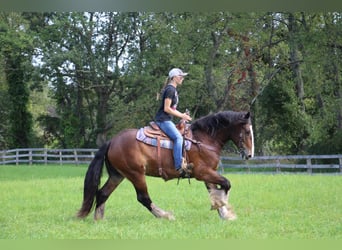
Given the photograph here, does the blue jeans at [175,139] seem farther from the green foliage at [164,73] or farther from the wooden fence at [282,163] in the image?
the green foliage at [164,73]

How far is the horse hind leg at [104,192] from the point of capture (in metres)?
4.68

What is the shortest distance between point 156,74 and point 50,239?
11.9 m

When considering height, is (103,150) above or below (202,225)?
above

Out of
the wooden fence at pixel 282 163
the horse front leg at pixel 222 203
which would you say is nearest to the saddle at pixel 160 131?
the horse front leg at pixel 222 203

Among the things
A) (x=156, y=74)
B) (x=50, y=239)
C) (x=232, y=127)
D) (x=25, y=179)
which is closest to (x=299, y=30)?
(x=156, y=74)

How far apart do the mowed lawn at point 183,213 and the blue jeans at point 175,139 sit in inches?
21.1

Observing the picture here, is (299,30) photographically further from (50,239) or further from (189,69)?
(50,239)

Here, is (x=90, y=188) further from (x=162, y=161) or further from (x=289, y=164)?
(x=289, y=164)

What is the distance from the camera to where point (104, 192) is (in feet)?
15.6

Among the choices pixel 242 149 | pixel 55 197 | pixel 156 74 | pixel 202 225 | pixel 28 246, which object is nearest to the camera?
pixel 28 246

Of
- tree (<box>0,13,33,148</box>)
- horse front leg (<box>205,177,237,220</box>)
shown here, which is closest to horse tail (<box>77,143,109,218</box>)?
horse front leg (<box>205,177,237,220</box>)

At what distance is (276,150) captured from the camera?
47.6 feet

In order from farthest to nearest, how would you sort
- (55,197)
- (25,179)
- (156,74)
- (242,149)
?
(156,74) < (25,179) < (55,197) < (242,149)

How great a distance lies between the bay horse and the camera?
4.66 meters
